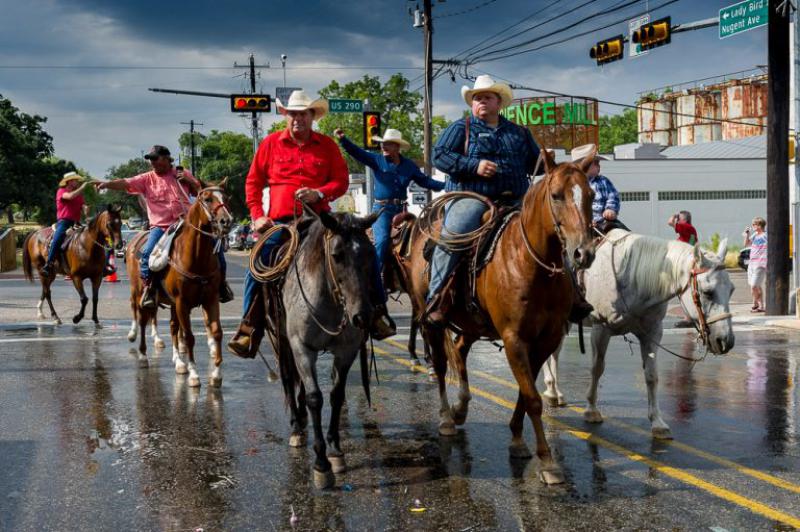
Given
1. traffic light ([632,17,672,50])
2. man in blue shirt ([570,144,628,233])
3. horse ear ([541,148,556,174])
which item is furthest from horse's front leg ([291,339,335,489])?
traffic light ([632,17,672,50])

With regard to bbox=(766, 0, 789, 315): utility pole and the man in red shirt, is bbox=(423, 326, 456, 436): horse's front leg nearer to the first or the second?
the man in red shirt

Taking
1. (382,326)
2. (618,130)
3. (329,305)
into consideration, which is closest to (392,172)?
(382,326)

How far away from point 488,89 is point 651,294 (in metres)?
2.34

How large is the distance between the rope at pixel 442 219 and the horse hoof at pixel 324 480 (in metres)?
2.10

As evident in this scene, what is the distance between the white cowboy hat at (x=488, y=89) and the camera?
731cm

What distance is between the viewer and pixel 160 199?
11.0m

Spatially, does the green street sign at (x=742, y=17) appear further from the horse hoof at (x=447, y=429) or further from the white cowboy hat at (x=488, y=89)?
the horse hoof at (x=447, y=429)

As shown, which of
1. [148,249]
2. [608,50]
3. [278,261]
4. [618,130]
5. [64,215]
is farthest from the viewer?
[618,130]

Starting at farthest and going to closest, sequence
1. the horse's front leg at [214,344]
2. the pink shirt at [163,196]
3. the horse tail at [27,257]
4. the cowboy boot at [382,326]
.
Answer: the horse tail at [27,257]
the pink shirt at [163,196]
the horse's front leg at [214,344]
the cowboy boot at [382,326]

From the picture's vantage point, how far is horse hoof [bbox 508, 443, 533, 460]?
6598 millimetres

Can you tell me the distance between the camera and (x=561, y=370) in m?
10.9

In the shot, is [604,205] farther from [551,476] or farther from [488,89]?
[551,476]

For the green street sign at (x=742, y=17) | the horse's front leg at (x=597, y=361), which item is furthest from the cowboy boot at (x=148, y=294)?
the green street sign at (x=742, y=17)

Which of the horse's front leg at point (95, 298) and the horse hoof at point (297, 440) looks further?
the horse's front leg at point (95, 298)
